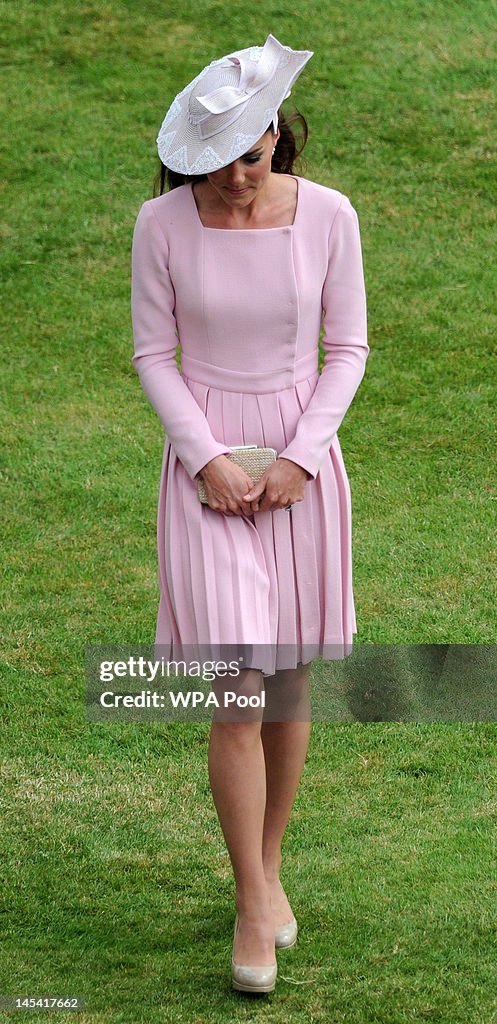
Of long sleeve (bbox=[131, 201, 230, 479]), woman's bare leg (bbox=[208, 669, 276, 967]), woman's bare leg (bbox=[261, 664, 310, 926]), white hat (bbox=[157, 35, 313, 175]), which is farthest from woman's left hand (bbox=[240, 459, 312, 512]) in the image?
white hat (bbox=[157, 35, 313, 175])

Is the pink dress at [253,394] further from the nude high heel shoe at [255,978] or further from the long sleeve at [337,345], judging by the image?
the nude high heel shoe at [255,978]

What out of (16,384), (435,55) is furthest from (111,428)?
(435,55)

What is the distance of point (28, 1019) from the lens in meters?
3.49

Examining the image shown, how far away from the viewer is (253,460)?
137 inches

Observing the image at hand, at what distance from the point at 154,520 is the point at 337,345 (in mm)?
2793

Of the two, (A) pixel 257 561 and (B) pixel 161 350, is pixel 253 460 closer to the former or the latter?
(A) pixel 257 561

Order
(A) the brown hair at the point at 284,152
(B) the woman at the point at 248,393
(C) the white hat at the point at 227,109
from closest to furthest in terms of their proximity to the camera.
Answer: (C) the white hat at the point at 227,109 < (B) the woman at the point at 248,393 < (A) the brown hair at the point at 284,152

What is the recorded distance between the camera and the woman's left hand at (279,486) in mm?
3443

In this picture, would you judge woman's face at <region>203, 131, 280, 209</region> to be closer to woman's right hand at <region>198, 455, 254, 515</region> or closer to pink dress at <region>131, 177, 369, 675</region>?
pink dress at <region>131, 177, 369, 675</region>

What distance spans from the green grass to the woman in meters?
0.40

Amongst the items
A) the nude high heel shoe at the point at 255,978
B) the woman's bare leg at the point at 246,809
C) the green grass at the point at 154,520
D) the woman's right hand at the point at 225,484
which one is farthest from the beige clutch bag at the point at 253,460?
the green grass at the point at 154,520

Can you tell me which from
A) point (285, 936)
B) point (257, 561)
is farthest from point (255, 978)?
point (257, 561)

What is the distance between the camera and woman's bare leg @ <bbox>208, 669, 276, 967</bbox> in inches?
136

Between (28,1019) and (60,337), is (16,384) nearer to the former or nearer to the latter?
(60,337)
